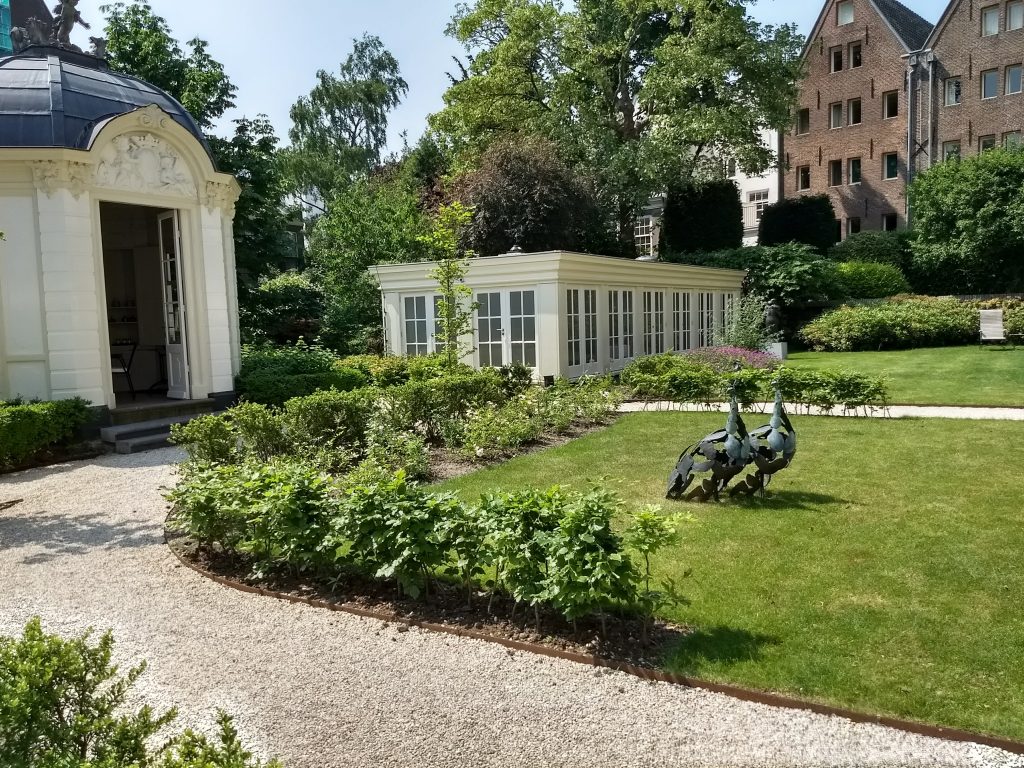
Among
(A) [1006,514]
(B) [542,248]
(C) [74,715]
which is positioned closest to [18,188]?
(C) [74,715]

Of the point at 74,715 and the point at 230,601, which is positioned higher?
the point at 74,715

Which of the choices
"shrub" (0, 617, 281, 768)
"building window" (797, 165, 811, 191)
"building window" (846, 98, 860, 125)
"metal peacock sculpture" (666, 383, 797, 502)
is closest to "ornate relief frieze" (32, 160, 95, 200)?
"metal peacock sculpture" (666, 383, 797, 502)

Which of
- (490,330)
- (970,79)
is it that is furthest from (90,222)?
(970,79)

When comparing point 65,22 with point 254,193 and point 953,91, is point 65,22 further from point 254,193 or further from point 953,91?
point 953,91

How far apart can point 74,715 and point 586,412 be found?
9876mm

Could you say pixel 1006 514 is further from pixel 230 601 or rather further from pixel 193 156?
pixel 193 156

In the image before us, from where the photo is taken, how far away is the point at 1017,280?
2641 centimetres

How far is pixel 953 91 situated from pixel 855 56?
15.8ft

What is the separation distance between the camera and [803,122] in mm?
38125

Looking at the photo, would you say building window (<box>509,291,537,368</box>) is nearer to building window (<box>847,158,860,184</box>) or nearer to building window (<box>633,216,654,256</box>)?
building window (<box>633,216,654,256</box>)

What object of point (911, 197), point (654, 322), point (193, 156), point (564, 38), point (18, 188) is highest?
point (564, 38)

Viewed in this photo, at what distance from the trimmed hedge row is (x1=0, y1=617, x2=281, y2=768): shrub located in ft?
32.2

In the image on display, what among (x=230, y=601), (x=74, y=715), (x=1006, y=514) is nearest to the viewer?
(x=74, y=715)

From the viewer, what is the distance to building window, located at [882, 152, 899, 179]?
35.4 m
